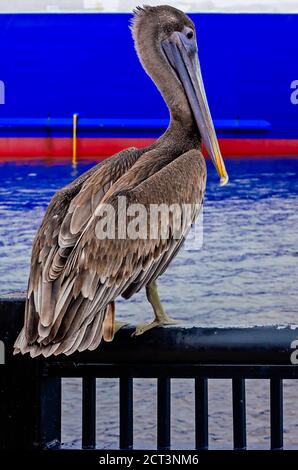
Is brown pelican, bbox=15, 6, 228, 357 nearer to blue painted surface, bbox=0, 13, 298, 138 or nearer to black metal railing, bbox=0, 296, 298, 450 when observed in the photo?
black metal railing, bbox=0, 296, 298, 450

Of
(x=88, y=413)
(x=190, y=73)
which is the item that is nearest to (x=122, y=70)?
(x=190, y=73)

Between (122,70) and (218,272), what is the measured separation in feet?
33.3

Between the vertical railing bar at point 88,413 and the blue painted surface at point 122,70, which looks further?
the blue painted surface at point 122,70

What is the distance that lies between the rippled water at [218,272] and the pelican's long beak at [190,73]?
73 cm

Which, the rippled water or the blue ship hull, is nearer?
the rippled water

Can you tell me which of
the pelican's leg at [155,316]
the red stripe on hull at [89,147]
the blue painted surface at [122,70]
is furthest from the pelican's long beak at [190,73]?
the blue painted surface at [122,70]

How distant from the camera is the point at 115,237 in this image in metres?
2.69

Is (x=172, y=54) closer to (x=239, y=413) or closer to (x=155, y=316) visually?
(x=155, y=316)

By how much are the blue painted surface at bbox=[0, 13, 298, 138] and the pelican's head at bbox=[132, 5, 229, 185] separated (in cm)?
1531

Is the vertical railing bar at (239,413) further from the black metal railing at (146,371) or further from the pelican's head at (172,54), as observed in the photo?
the pelican's head at (172,54)

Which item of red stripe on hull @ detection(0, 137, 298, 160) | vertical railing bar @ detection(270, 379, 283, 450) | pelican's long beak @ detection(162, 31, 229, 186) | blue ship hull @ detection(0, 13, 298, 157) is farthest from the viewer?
blue ship hull @ detection(0, 13, 298, 157)

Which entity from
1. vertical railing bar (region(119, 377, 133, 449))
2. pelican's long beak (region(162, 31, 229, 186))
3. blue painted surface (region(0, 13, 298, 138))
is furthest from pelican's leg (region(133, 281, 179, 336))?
blue painted surface (region(0, 13, 298, 138))

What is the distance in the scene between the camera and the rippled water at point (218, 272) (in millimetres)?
5918

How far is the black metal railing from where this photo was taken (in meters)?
2.32
